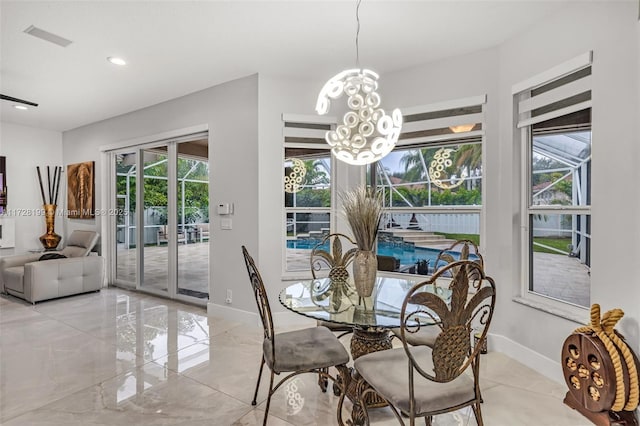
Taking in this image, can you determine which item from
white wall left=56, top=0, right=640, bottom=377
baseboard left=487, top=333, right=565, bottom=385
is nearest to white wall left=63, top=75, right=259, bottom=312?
white wall left=56, top=0, right=640, bottom=377

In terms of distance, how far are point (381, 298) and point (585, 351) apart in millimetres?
1177

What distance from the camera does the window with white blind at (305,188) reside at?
12.6ft

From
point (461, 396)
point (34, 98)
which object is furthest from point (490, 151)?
point (34, 98)

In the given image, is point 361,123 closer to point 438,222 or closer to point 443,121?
point 443,121

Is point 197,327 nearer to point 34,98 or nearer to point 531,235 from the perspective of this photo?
point 531,235

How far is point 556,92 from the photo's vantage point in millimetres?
2561

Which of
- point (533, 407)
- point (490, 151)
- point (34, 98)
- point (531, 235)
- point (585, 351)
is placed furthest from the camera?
point (34, 98)

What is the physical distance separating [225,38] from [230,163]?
136 centimetres

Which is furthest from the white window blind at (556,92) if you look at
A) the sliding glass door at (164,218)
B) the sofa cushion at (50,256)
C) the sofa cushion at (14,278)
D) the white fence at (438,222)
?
the sofa cushion at (14,278)

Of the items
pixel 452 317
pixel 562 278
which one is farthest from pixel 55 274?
pixel 562 278

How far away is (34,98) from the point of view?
437 centimetres

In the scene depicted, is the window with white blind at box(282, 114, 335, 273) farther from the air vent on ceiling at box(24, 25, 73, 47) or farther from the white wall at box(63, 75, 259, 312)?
the air vent on ceiling at box(24, 25, 73, 47)

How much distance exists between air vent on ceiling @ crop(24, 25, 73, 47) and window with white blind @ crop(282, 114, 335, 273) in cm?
206

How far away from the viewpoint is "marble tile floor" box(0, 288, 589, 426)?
6.67ft
